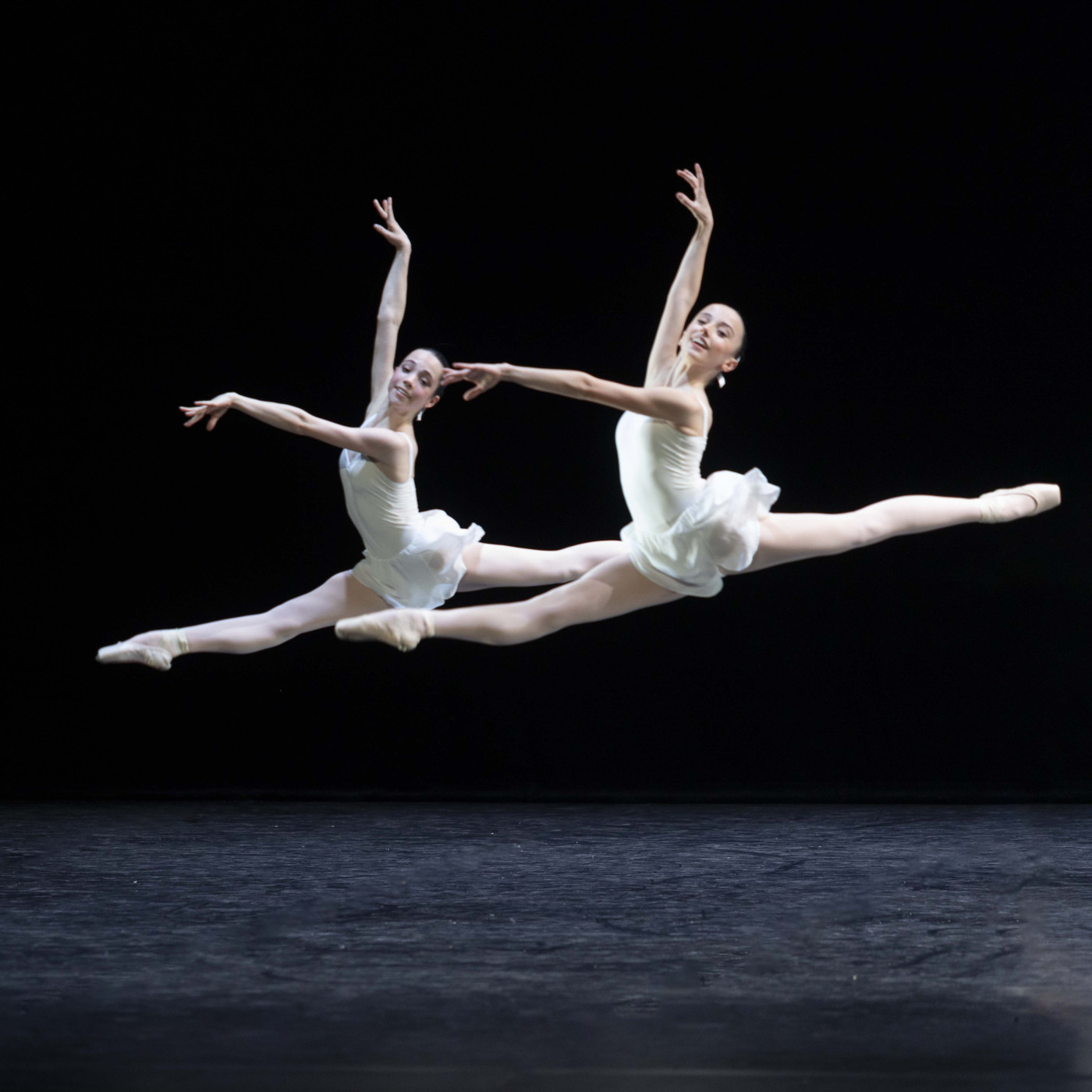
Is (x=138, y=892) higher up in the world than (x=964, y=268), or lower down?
lower down

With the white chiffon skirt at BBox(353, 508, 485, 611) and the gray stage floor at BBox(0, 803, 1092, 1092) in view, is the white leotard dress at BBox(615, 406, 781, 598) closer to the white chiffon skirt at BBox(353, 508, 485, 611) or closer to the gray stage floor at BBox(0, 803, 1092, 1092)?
the white chiffon skirt at BBox(353, 508, 485, 611)

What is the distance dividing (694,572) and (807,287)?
2.53 metres

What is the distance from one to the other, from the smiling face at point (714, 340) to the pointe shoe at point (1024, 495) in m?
0.83

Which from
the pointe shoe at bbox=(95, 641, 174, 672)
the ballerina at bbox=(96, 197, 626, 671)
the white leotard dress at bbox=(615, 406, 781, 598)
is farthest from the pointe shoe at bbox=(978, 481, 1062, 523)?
the pointe shoe at bbox=(95, 641, 174, 672)

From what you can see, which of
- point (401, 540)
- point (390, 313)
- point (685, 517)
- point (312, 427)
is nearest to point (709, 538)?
point (685, 517)

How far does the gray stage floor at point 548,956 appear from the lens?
2.63 metres

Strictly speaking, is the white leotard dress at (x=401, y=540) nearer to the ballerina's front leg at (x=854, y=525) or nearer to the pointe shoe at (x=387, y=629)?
the pointe shoe at (x=387, y=629)

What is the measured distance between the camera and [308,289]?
634 centimetres

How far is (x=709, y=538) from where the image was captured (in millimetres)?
4031

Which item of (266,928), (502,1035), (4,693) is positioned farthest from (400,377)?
(4,693)

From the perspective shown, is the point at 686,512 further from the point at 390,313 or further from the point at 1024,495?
the point at 390,313

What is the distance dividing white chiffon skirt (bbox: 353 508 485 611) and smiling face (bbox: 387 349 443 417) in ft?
1.07

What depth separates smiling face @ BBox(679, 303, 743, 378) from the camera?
4.10 meters

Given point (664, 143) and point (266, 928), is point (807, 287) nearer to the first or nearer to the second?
point (664, 143)
